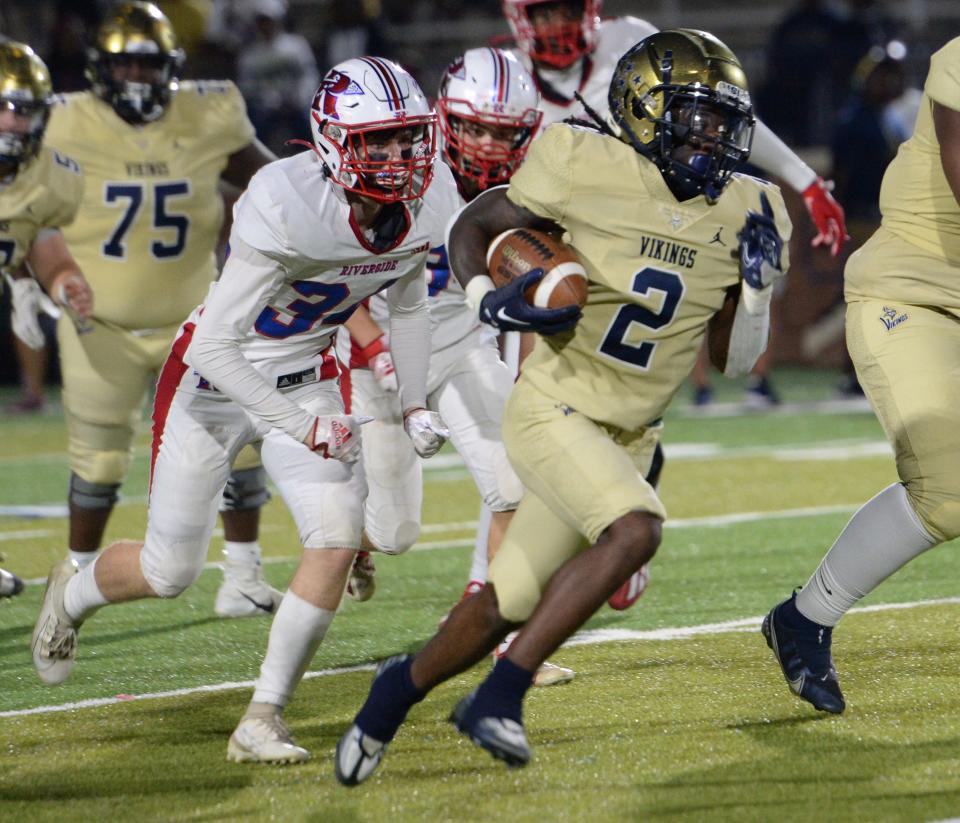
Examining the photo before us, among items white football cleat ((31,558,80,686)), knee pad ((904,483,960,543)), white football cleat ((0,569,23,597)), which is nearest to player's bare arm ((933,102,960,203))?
knee pad ((904,483,960,543))

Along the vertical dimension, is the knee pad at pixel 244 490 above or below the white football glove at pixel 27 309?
below

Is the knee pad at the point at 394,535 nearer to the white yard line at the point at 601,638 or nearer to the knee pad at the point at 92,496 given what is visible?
the white yard line at the point at 601,638

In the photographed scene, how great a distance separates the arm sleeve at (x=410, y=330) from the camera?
163 inches

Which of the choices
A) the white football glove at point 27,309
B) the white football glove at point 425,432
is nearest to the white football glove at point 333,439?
the white football glove at point 425,432

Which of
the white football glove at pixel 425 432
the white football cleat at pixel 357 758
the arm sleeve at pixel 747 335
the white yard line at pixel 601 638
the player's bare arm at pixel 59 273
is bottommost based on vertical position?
the white yard line at pixel 601 638

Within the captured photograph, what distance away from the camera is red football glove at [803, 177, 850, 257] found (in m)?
5.04

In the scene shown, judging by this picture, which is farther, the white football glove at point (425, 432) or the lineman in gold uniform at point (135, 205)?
the lineman in gold uniform at point (135, 205)

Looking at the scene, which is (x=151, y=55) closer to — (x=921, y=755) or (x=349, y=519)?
(x=349, y=519)

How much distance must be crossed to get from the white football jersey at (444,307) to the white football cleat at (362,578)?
27.1 inches

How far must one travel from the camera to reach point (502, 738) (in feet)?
10.4

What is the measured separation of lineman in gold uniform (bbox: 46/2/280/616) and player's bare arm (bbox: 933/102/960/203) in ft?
8.98

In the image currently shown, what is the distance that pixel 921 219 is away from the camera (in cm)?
386

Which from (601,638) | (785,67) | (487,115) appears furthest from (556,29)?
(785,67)

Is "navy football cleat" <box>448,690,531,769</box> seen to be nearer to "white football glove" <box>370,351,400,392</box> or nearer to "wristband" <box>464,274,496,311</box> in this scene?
"wristband" <box>464,274,496,311</box>
